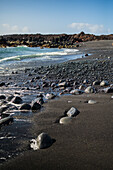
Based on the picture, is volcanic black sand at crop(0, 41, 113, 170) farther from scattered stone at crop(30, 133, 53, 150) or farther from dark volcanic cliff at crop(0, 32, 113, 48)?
dark volcanic cliff at crop(0, 32, 113, 48)

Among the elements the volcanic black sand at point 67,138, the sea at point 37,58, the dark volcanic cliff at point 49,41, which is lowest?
the volcanic black sand at point 67,138

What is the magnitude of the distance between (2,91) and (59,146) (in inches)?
124

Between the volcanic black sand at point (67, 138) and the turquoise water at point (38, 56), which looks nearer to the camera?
the volcanic black sand at point (67, 138)

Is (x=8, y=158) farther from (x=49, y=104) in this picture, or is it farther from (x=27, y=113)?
(x=49, y=104)

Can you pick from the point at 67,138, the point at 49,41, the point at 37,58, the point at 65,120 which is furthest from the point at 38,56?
the point at 49,41

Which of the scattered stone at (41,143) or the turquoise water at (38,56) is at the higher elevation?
the turquoise water at (38,56)

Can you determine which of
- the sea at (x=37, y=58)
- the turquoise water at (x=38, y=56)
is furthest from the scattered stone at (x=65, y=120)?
the turquoise water at (x=38, y=56)

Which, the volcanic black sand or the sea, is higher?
the sea

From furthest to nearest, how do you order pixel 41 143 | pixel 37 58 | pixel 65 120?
pixel 37 58 → pixel 65 120 → pixel 41 143

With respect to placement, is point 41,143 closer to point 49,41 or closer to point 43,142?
→ point 43,142

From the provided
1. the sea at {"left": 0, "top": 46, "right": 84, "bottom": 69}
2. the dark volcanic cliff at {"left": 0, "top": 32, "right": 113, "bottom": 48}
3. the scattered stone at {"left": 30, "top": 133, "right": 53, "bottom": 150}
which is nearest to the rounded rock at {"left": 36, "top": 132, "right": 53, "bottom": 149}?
the scattered stone at {"left": 30, "top": 133, "right": 53, "bottom": 150}

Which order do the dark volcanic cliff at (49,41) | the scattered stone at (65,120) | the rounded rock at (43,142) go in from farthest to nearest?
the dark volcanic cliff at (49,41), the scattered stone at (65,120), the rounded rock at (43,142)

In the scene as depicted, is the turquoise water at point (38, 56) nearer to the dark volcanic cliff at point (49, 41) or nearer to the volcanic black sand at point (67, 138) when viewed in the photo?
the volcanic black sand at point (67, 138)

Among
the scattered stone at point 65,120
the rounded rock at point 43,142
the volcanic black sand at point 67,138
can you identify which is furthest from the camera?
the scattered stone at point 65,120
